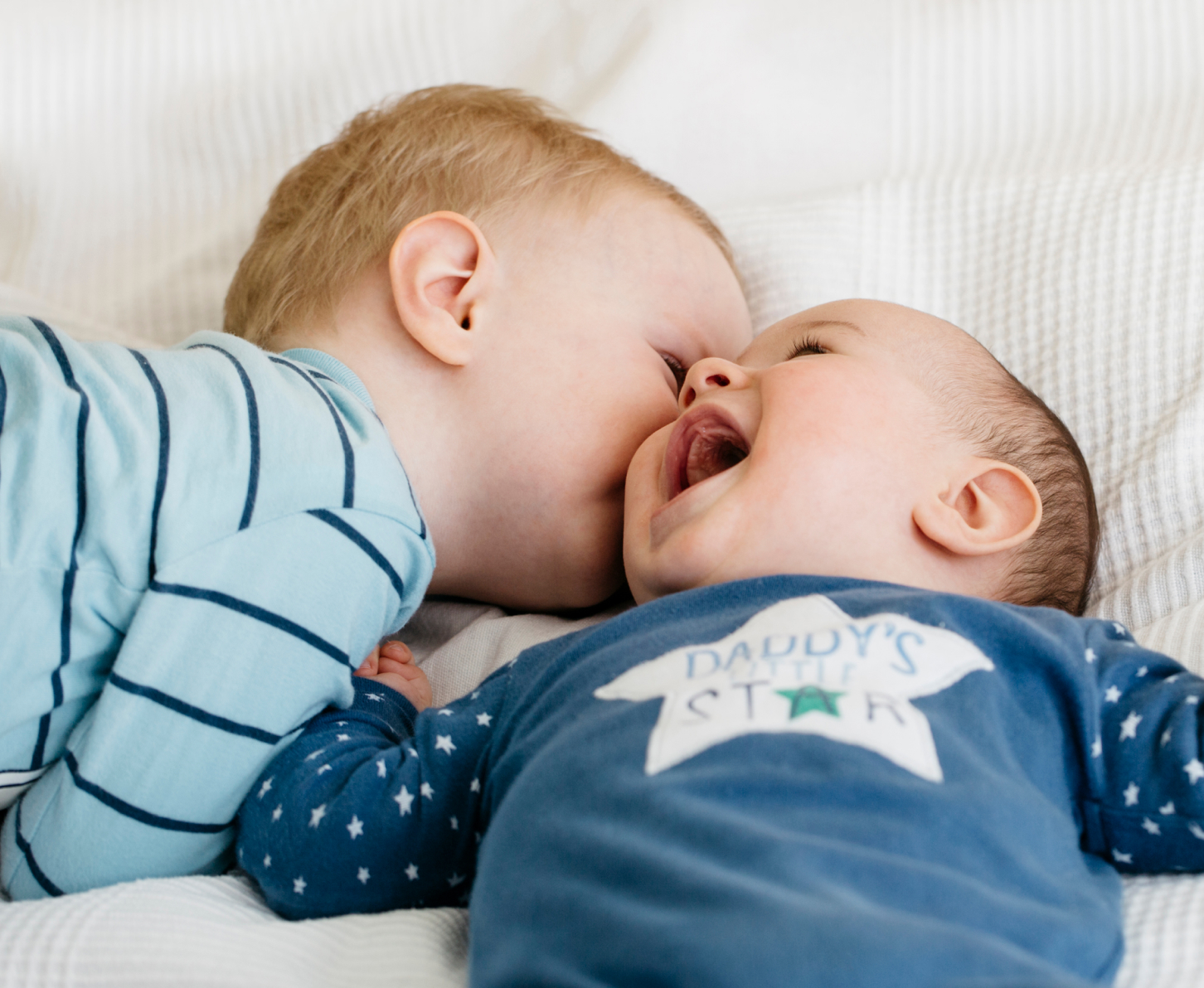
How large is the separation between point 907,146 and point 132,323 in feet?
3.76

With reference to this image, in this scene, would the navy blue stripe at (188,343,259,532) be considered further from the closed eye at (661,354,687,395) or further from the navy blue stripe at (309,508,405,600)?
the closed eye at (661,354,687,395)

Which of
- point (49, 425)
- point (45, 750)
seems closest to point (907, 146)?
point (49, 425)

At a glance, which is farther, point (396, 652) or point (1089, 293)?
point (1089, 293)

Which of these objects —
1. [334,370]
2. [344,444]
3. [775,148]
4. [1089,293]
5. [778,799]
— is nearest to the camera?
[778,799]

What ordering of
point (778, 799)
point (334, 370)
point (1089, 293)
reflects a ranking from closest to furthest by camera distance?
point (778, 799)
point (334, 370)
point (1089, 293)

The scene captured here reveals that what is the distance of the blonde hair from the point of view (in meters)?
1.13

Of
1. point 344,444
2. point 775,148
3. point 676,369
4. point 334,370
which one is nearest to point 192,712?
point 344,444

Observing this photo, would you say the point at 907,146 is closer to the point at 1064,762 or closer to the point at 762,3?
the point at 762,3

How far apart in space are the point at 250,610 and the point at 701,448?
0.41 m

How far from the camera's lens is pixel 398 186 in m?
1.14

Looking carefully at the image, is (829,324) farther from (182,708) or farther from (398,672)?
(182,708)

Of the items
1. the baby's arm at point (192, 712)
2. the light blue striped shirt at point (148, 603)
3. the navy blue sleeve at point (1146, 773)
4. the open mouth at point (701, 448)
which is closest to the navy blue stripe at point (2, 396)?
the light blue striped shirt at point (148, 603)

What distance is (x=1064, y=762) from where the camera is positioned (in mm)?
699

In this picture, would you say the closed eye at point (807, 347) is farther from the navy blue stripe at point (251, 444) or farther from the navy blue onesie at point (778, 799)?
Answer: the navy blue stripe at point (251, 444)
